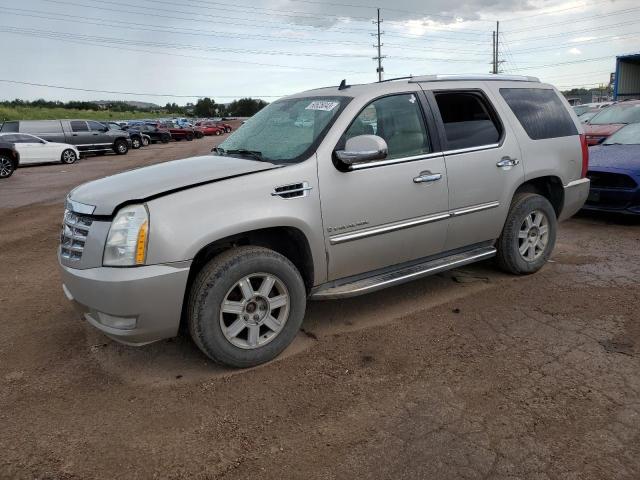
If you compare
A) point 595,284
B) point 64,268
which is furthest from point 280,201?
point 595,284

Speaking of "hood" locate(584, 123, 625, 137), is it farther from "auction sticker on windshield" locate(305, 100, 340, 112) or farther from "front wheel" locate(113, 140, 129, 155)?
"front wheel" locate(113, 140, 129, 155)

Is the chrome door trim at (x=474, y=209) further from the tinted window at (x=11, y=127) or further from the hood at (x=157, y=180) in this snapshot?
the tinted window at (x=11, y=127)

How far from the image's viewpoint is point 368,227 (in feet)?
12.7

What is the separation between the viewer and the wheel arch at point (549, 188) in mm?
5133

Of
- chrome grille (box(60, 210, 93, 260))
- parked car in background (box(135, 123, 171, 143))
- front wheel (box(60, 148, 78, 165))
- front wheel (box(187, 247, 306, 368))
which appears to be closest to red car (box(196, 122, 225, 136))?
parked car in background (box(135, 123, 171, 143))

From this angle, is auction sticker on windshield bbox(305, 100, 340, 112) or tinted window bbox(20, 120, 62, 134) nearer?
auction sticker on windshield bbox(305, 100, 340, 112)

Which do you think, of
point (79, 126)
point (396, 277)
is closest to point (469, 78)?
point (396, 277)

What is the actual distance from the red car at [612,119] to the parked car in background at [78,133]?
21.7 metres

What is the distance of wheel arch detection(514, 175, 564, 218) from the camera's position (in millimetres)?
5133

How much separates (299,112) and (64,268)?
6.84ft

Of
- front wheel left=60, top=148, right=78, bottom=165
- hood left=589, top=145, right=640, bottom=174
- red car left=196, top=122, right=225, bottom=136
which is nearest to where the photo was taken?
hood left=589, top=145, right=640, bottom=174

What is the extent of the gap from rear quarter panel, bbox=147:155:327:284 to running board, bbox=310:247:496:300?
0.59ft

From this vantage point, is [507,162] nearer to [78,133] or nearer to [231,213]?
[231,213]

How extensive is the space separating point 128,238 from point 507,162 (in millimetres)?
3275
